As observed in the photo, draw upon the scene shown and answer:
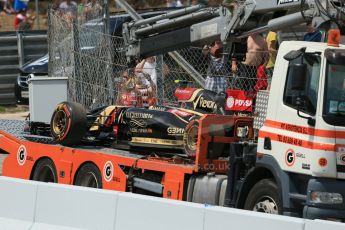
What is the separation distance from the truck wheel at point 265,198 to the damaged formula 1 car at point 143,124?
4.23 ft

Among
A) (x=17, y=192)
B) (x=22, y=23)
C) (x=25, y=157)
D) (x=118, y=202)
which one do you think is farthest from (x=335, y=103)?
(x=22, y=23)

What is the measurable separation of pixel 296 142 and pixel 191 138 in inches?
89.1

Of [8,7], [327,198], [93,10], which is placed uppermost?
[8,7]

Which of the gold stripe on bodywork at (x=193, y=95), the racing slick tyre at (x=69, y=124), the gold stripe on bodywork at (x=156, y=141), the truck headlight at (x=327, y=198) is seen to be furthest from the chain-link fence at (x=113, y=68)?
the truck headlight at (x=327, y=198)

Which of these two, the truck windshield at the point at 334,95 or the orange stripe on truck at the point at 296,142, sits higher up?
the truck windshield at the point at 334,95

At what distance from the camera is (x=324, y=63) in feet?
28.5

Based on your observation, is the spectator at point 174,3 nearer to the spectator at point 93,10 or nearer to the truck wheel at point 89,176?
the spectator at point 93,10

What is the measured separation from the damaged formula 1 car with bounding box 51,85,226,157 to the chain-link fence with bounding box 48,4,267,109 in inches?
30.8

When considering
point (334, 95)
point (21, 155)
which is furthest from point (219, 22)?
point (21, 155)

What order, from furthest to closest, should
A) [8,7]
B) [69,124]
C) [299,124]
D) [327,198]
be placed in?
[8,7], [69,124], [299,124], [327,198]

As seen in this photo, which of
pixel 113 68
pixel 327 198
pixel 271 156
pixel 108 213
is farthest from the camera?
pixel 113 68

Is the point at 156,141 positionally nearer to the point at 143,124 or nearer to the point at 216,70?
the point at 143,124

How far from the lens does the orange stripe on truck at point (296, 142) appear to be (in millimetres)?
8547

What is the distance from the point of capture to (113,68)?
14.9 m
